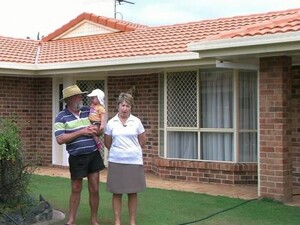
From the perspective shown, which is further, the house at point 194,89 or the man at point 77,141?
the house at point 194,89

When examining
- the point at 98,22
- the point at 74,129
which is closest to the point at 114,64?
the point at 98,22

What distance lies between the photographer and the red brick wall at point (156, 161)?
9.74 meters

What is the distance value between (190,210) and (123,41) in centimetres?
646

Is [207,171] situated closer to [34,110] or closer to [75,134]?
[75,134]

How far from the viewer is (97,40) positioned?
1389cm

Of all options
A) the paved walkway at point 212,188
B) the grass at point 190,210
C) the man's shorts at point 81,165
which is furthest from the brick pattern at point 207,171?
the man's shorts at point 81,165

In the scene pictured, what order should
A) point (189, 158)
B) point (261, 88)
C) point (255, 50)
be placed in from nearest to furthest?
point (255, 50), point (261, 88), point (189, 158)

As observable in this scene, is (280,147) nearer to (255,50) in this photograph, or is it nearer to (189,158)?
(255,50)

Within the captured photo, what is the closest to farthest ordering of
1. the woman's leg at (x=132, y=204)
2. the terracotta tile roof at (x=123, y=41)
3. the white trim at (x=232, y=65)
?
1. the woman's leg at (x=132, y=204)
2. the white trim at (x=232, y=65)
3. the terracotta tile roof at (x=123, y=41)

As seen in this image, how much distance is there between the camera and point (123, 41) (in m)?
12.7

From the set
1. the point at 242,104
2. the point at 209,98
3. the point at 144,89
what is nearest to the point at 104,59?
the point at 144,89

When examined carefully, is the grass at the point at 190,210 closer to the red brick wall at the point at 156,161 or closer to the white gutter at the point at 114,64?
the red brick wall at the point at 156,161

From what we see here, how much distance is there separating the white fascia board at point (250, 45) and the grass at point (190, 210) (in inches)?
89.9

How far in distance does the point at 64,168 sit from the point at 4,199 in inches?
245
